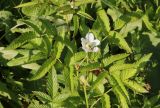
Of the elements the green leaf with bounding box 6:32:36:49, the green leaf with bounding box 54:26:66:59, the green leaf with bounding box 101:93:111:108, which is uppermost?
the green leaf with bounding box 6:32:36:49

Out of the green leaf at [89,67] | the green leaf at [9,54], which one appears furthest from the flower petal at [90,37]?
the green leaf at [9,54]

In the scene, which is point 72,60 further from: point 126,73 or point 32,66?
point 32,66

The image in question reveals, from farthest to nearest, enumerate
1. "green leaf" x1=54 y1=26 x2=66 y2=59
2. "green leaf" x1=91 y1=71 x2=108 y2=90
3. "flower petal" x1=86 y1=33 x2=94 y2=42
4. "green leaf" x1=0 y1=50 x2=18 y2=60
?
"green leaf" x1=0 y1=50 x2=18 y2=60 < "flower petal" x1=86 y1=33 x2=94 y2=42 < "green leaf" x1=54 y1=26 x2=66 y2=59 < "green leaf" x1=91 y1=71 x2=108 y2=90

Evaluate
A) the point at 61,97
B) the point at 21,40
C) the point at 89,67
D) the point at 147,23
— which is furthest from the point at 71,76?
the point at 147,23

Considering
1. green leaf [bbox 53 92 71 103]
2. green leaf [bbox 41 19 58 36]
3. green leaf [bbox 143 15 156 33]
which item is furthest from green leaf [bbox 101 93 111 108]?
green leaf [bbox 143 15 156 33]

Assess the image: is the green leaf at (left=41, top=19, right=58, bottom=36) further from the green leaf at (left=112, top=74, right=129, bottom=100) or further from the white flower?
the green leaf at (left=112, top=74, right=129, bottom=100)

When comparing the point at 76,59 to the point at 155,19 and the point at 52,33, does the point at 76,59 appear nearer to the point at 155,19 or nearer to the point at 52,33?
the point at 52,33

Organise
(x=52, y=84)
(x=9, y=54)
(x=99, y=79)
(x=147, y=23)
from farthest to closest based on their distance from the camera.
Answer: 1. (x=147, y=23)
2. (x=9, y=54)
3. (x=52, y=84)
4. (x=99, y=79)

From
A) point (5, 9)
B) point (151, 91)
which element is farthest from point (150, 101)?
point (5, 9)
